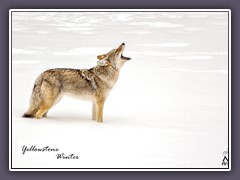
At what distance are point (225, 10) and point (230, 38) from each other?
1.23ft

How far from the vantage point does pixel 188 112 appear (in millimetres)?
9273

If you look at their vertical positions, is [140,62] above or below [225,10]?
below

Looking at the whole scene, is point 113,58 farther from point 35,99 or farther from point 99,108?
point 35,99

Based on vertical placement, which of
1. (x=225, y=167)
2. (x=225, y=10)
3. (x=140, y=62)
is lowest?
(x=225, y=167)

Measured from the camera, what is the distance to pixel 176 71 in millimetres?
9398

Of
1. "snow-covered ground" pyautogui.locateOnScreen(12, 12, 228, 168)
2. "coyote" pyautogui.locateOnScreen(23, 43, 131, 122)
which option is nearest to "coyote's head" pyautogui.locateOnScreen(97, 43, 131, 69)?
"coyote" pyautogui.locateOnScreen(23, 43, 131, 122)

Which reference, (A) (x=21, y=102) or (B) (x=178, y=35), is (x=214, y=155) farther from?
(A) (x=21, y=102)

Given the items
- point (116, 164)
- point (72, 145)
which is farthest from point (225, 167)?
point (72, 145)

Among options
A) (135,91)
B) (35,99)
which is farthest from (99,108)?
(35,99)

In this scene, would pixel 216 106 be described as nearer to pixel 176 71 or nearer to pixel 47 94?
pixel 176 71

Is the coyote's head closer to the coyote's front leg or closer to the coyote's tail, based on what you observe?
the coyote's front leg

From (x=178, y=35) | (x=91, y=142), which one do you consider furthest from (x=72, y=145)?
(x=178, y=35)

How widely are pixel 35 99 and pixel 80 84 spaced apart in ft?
2.03

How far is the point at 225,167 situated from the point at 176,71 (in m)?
1.45
